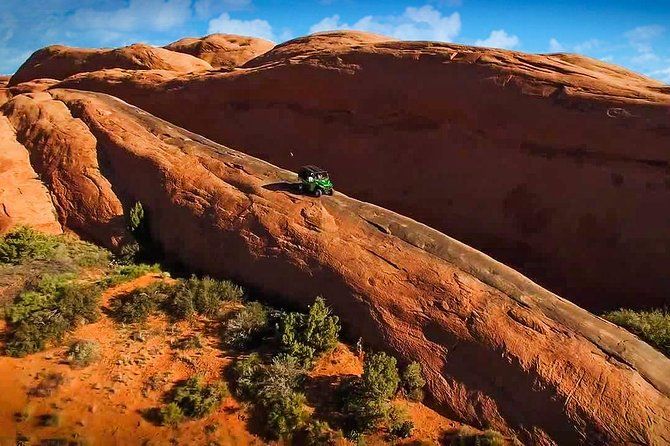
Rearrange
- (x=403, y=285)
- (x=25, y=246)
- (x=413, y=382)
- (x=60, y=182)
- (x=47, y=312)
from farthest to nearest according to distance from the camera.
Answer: (x=60, y=182)
(x=25, y=246)
(x=47, y=312)
(x=403, y=285)
(x=413, y=382)

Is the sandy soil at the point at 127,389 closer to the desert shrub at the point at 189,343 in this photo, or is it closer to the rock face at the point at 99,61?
the desert shrub at the point at 189,343

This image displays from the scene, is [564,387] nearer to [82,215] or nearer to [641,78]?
A: [641,78]

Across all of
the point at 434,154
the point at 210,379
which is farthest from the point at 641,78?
the point at 210,379

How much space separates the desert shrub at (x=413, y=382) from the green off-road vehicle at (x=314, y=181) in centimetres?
548

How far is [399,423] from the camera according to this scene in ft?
28.9

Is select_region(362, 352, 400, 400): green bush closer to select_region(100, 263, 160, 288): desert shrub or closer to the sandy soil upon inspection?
the sandy soil

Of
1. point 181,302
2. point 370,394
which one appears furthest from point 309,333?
point 181,302

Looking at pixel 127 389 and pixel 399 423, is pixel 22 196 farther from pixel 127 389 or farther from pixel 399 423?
pixel 399 423

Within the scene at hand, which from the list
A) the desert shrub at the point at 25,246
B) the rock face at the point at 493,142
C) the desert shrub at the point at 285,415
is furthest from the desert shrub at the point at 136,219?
the desert shrub at the point at 285,415

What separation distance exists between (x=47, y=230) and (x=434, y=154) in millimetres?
12436

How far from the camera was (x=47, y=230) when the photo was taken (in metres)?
14.7

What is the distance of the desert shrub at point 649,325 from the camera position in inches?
A: 392

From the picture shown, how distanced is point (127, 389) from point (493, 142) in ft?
40.3

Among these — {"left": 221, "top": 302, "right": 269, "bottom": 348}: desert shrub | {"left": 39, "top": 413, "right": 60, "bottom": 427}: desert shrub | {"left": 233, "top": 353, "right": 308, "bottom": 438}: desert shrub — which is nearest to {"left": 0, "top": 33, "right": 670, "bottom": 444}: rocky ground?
{"left": 221, "top": 302, "right": 269, "bottom": 348}: desert shrub
